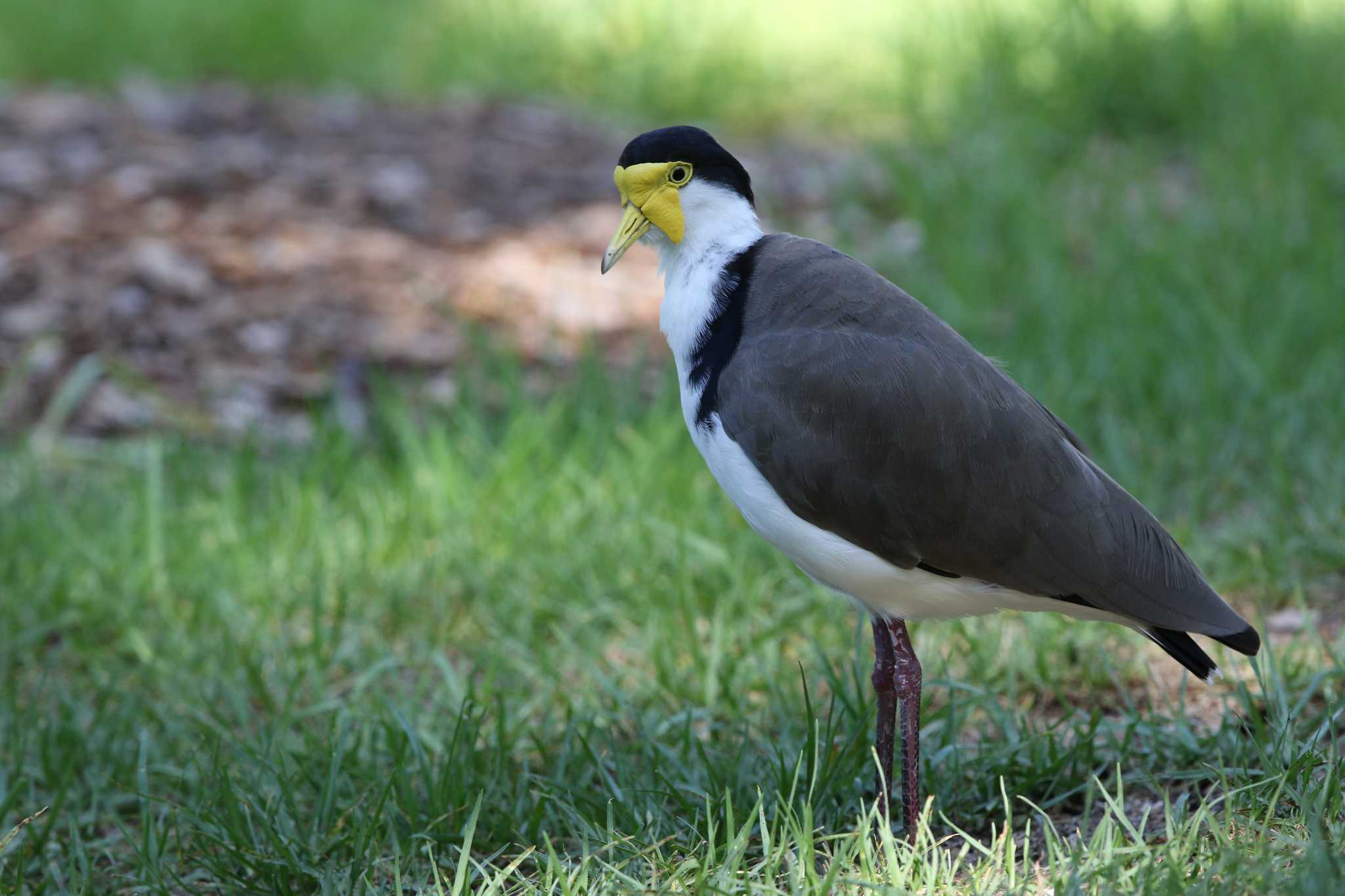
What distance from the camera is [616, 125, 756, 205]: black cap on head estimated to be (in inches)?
113

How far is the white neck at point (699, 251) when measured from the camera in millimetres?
2844

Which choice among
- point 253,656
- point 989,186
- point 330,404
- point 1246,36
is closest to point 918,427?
point 253,656

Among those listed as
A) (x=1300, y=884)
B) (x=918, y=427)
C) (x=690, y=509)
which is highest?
(x=918, y=427)

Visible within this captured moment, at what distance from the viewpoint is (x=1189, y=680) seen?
10.9ft

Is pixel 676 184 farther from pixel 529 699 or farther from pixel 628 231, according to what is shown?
pixel 529 699

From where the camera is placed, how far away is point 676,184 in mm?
2879

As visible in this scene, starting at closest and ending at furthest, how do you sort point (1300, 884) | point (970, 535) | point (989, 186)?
1. point (1300, 884)
2. point (970, 535)
3. point (989, 186)

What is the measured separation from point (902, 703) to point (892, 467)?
48 cm

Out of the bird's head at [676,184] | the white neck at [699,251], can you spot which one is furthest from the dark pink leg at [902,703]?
the bird's head at [676,184]

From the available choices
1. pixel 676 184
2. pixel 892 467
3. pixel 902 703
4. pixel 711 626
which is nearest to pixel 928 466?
pixel 892 467

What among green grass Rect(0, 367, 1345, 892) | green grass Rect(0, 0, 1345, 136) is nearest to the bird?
green grass Rect(0, 367, 1345, 892)

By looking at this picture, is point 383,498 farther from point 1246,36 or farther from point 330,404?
point 1246,36

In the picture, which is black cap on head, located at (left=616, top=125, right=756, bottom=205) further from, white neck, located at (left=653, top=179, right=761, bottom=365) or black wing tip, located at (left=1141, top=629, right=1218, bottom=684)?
black wing tip, located at (left=1141, top=629, right=1218, bottom=684)

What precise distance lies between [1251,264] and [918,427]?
3.18m
